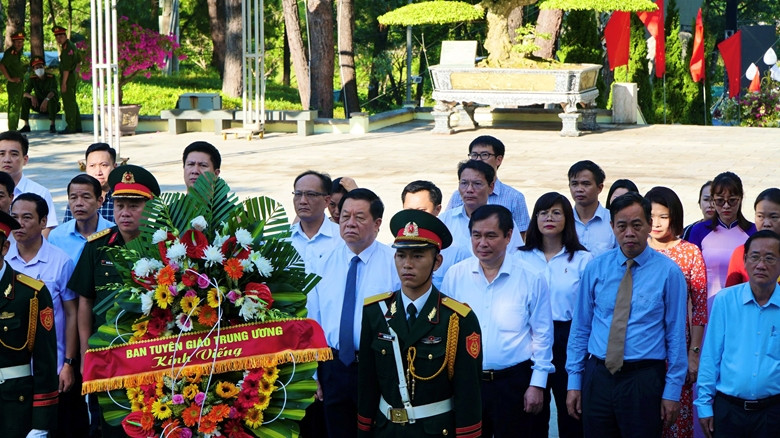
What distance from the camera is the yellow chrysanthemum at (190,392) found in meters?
3.79

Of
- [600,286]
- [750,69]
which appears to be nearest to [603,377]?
[600,286]

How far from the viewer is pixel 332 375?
17.3ft

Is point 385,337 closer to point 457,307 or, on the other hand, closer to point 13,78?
point 457,307

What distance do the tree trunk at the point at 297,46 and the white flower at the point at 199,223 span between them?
20235 mm

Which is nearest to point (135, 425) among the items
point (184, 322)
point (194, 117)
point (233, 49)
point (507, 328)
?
point (184, 322)

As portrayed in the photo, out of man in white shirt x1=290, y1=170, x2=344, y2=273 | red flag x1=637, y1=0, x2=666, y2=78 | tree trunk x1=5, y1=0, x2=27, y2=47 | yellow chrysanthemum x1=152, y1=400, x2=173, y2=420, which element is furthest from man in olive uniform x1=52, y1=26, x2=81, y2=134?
yellow chrysanthemum x1=152, y1=400, x2=173, y2=420

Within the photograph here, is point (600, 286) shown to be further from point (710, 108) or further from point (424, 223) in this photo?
point (710, 108)

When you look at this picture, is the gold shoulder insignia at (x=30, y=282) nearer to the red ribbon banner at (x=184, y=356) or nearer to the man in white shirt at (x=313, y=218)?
the red ribbon banner at (x=184, y=356)

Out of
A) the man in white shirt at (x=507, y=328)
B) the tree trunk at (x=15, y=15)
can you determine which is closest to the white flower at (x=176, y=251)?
the man in white shirt at (x=507, y=328)

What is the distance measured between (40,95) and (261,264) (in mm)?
18459

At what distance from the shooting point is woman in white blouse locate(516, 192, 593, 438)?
5625mm

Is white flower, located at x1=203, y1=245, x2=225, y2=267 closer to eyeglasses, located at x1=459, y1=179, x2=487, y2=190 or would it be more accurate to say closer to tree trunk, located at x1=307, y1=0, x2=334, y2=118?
eyeglasses, located at x1=459, y1=179, x2=487, y2=190

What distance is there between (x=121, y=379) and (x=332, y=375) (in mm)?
1598

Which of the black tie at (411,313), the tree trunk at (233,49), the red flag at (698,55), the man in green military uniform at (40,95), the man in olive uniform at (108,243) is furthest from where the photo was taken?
the tree trunk at (233,49)
